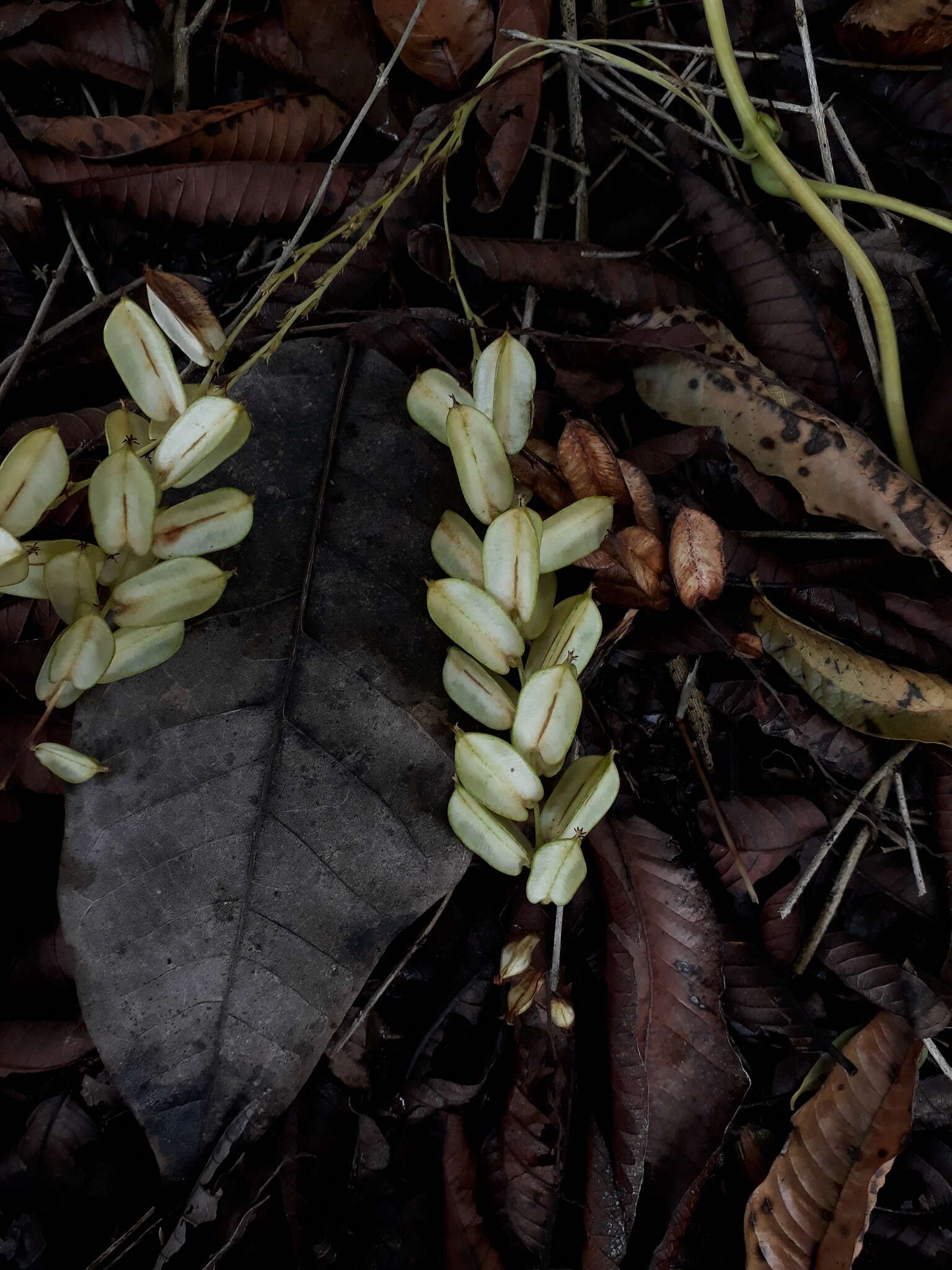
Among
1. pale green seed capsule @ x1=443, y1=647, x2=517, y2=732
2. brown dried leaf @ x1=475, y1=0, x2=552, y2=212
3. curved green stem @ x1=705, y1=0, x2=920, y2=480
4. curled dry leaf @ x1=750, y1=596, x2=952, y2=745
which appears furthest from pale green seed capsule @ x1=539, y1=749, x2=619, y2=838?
brown dried leaf @ x1=475, y1=0, x2=552, y2=212

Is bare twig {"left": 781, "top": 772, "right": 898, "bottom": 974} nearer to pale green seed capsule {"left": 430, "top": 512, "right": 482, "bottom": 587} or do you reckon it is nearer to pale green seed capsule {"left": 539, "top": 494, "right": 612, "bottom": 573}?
pale green seed capsule {"left": 539, "top": 494, "right": 612, "bottom": 573}

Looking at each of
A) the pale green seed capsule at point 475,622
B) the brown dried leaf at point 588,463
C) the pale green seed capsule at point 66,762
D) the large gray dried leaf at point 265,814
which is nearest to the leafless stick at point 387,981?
the large gray dried leaf at point 265,814

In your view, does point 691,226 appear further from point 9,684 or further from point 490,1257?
point 490,1257

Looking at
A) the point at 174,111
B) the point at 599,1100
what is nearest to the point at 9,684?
the point at 174,111

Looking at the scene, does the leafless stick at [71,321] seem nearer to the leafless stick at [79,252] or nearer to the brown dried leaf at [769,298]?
the leafless stick at [79,252]

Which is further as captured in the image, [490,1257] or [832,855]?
[832,855]
